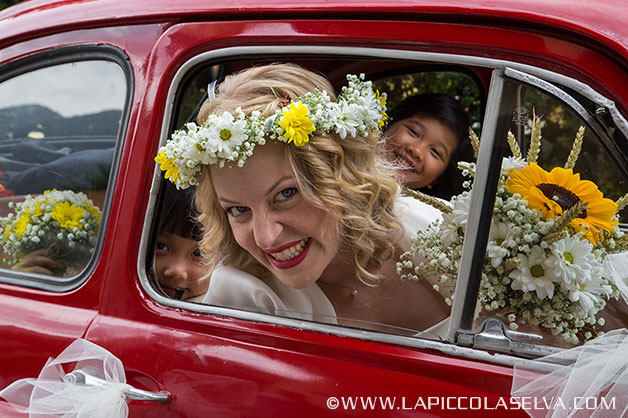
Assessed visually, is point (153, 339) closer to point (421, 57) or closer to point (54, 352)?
point (54, 352)

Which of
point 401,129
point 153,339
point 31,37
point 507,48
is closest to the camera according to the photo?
point 507,48

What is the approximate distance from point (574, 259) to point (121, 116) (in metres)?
1.30

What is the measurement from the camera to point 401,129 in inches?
108

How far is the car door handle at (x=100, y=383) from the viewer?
1618 millimetres

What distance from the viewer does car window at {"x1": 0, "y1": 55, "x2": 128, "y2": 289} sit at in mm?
1965

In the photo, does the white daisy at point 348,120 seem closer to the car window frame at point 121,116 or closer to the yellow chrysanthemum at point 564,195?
the yellow chrysanthemum at point 564,195

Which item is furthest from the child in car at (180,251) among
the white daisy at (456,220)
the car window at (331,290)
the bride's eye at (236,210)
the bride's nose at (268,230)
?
the white daisy at (456,220)

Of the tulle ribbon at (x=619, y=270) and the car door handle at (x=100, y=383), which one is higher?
the tulle ribbon at (x=619, y=270)

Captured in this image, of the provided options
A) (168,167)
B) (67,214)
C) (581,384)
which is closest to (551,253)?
(581,384)

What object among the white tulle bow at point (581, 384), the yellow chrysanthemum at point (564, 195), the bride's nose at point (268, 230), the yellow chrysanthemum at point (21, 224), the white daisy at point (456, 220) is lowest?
the white tulle bow at point (581, 384)

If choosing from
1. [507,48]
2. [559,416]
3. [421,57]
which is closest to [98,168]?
[421,57]

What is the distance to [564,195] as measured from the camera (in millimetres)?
1478

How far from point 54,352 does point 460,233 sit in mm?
1142

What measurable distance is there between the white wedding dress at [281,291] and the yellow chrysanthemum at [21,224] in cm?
72
